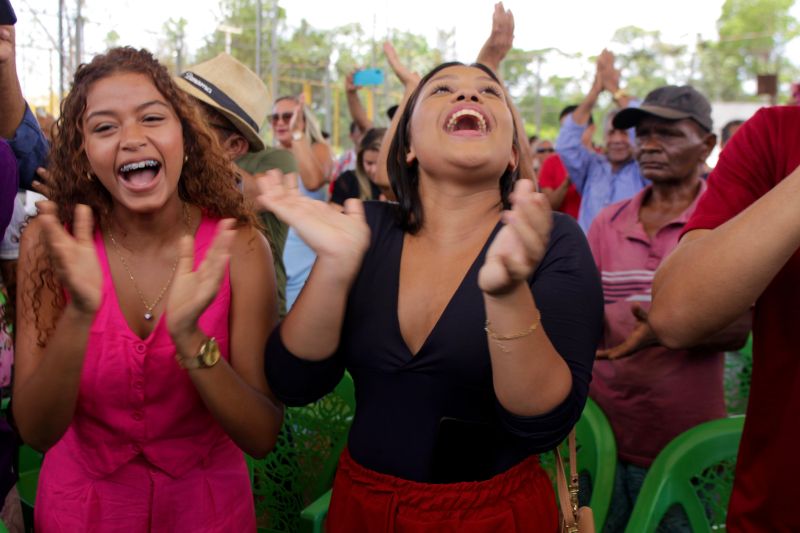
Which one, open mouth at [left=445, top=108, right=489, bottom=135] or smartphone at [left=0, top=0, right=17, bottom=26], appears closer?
open mouth at [left=445, top=108, right=489, bottom=135]

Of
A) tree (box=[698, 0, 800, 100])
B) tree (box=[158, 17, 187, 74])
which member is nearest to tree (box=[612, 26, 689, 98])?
tree (box=[698, 0, 800, 100])

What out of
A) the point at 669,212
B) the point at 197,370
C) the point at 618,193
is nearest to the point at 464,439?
the point at 197,370

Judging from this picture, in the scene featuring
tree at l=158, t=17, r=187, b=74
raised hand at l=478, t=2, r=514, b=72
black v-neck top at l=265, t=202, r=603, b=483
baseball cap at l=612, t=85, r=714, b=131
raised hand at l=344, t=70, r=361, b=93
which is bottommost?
black v-neck top at l=265, t=202, r=603, b=483

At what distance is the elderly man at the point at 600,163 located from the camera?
4.33 meters

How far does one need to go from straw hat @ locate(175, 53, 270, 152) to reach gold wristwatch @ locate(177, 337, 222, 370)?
1.47m

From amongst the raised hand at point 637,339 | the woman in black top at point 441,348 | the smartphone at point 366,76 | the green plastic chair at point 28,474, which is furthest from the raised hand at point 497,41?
the smartphone at point 366,76

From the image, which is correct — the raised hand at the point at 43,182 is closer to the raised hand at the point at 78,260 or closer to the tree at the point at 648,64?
the raised hand at the point at 78,260

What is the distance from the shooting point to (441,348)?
1.39 meters

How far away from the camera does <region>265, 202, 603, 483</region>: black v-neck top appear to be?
138cm

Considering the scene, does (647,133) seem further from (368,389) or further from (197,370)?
(197,370)

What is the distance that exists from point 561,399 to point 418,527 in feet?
1.22

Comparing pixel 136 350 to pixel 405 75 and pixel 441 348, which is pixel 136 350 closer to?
pixel 441 348

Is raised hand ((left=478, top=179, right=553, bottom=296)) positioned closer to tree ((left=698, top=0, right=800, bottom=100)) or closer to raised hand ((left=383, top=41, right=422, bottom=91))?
raised hand ((left=383, top=41, right=422, bottom=91))

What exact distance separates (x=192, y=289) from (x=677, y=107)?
2.30 metres
